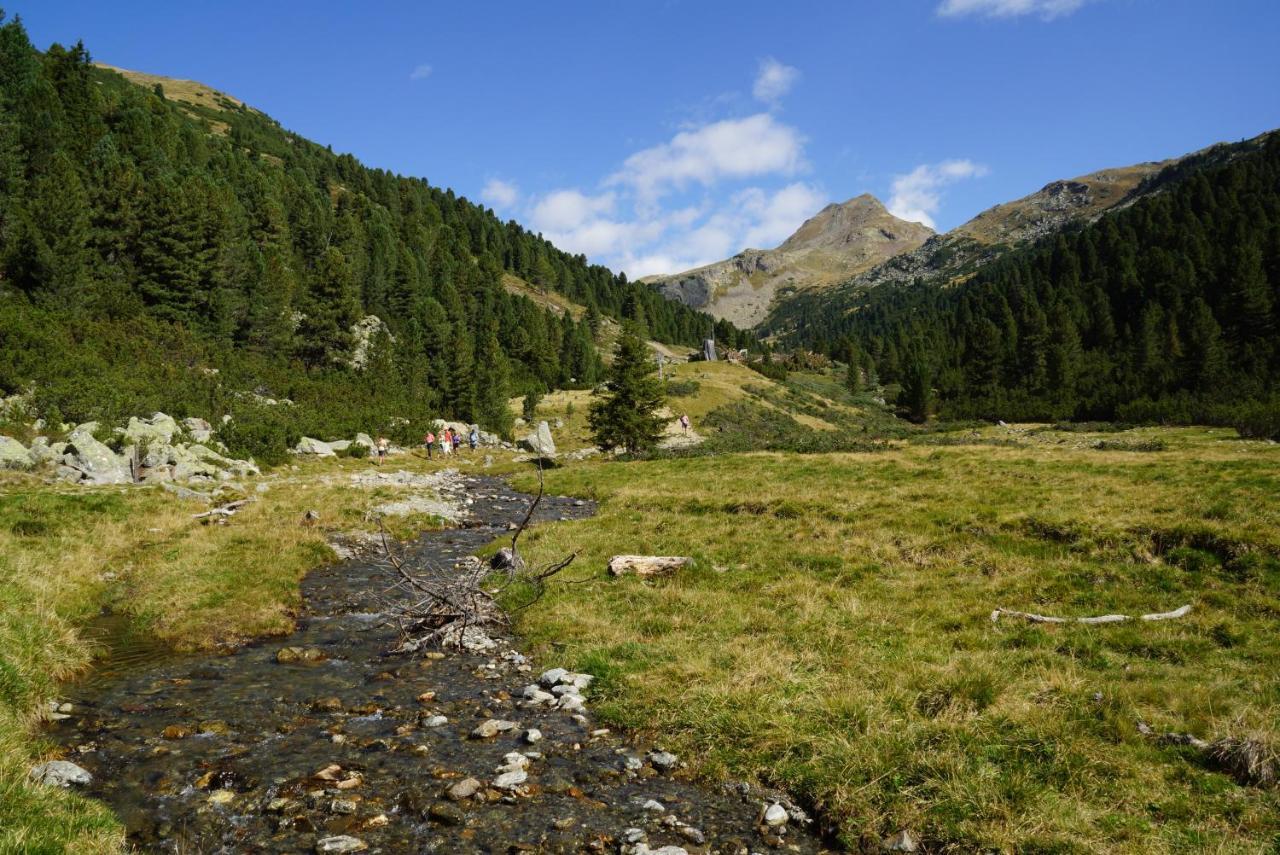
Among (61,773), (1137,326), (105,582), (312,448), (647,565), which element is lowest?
(647,565)

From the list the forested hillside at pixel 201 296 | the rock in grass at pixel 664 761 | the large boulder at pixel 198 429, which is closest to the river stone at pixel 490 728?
the rock in grass at pixel 664 761

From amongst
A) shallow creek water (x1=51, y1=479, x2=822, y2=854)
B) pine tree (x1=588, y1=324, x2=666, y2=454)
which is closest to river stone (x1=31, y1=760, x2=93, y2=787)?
shallow creek water (x1=51, y1=479, x2=822, y2=854)

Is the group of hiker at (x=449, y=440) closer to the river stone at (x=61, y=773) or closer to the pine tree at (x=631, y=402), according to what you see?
the pine tree at (x=631, y=402)

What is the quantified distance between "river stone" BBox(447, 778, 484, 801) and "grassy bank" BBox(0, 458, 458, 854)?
298cm

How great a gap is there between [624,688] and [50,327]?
148ft

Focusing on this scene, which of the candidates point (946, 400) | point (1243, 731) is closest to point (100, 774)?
point (1243, 731)

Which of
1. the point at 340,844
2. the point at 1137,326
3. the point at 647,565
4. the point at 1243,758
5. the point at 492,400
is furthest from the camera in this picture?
the point at 1137,326

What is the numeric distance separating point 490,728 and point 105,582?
485 inches

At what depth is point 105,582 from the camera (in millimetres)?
14602

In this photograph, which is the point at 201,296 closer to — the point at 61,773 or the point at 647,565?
the point at 647,565

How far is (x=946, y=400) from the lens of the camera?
118312 mm

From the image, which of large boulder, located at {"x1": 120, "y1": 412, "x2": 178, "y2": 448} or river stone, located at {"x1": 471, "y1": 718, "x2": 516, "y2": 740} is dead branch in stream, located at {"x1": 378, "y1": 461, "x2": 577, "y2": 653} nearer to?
river stone, located at {"x1": 471, "y1": 718, "x2": 516, "y2": 740}

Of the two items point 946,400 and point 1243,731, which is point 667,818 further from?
point 946,400

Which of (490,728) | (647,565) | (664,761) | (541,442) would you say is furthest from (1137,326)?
(490,728)
